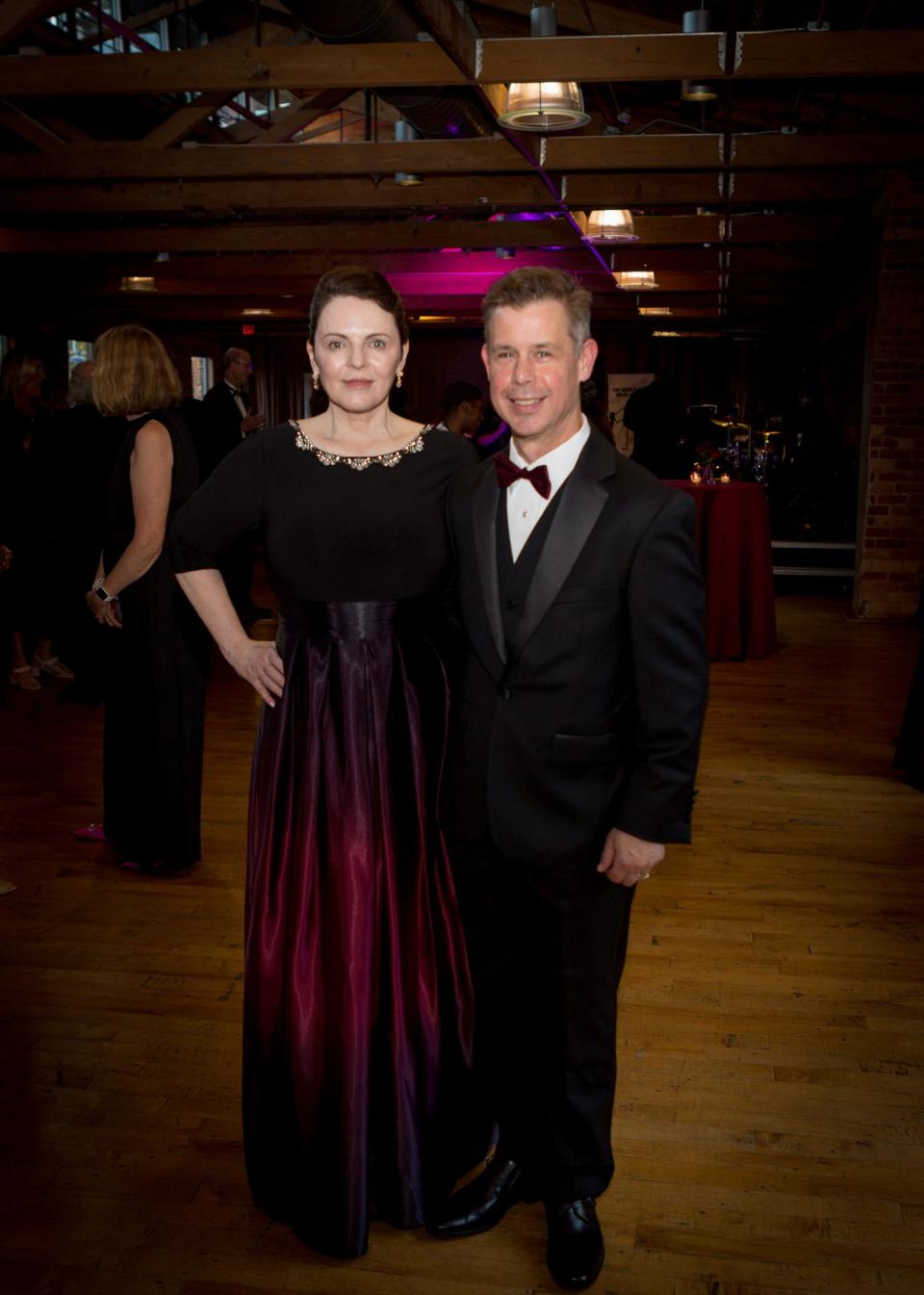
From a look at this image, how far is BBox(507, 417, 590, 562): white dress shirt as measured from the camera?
5.70 ft

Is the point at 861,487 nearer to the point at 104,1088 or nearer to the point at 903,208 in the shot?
the point at 903,208

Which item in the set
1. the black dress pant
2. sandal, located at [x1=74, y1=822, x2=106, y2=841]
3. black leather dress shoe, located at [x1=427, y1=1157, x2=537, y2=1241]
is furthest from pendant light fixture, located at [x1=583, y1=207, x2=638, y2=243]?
black leather dress shoe, located at [x1=427, y1=1157, x2=537, y2=1241]

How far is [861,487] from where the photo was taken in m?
8.36

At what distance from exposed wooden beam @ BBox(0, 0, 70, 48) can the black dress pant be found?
539cm

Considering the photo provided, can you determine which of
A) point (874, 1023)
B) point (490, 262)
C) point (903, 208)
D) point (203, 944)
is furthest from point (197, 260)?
point (874, 1023)

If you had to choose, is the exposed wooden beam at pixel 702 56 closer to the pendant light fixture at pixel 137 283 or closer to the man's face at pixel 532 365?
the man's face at pixel 532 365

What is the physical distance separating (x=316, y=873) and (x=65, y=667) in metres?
4.82

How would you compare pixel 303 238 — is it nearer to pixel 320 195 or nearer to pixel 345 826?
pixel 320 195

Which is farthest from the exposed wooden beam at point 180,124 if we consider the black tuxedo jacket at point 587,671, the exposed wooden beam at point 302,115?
the black tuxedo jacket at point 587,671

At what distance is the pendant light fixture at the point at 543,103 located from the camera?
512cm

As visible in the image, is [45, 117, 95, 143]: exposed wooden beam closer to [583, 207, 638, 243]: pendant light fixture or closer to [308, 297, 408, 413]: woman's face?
[583, 207, 638, 243]: pendant light fixture

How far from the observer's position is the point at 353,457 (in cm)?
187

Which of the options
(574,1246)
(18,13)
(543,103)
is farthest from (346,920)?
(18,13)

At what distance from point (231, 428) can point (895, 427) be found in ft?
14.4
